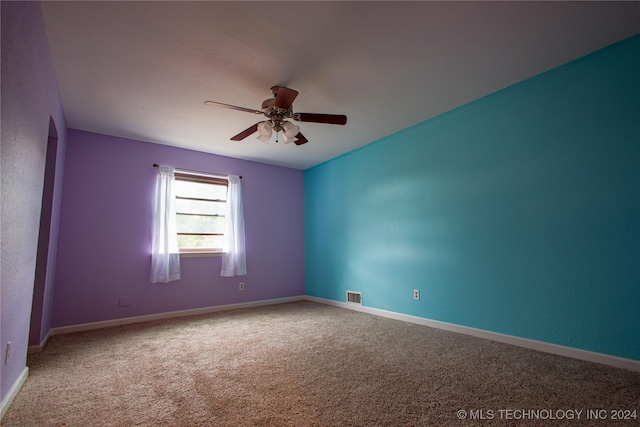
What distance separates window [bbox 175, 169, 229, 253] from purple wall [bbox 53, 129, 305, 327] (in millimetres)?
173

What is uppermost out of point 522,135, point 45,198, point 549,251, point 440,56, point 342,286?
point 440,56

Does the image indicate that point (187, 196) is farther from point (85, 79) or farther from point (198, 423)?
point (198, 423)

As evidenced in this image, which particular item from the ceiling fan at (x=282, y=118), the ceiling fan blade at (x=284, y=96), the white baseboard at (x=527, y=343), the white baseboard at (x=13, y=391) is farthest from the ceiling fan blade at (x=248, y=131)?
the white baseboard at (x=527, y=343)

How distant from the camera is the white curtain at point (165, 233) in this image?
13.3 ft

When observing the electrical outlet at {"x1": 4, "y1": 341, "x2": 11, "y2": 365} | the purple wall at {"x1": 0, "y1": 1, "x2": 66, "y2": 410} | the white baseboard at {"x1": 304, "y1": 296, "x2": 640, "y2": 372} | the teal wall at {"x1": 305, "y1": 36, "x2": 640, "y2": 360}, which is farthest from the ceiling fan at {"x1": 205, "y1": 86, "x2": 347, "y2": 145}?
the white baseboard at {"x1": 304, "y1": 296, "x2": 640, "y2": 372}

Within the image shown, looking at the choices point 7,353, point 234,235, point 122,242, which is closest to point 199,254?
point 234,235

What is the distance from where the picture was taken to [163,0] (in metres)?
1.86

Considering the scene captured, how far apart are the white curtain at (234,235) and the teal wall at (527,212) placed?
2.02 metres

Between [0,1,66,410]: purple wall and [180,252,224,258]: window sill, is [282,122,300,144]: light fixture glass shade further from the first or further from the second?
[180,252,224,258]: window sill

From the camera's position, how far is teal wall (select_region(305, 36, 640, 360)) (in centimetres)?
229

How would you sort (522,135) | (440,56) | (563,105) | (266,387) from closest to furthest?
(266,387), (440,56), (563,105), (522,135)

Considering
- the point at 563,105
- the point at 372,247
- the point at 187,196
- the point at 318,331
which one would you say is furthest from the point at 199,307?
the point at 563,105

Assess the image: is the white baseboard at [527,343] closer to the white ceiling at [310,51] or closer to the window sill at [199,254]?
the white ceiling at [310,51]

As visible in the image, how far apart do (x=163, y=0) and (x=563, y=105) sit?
10.4ft
